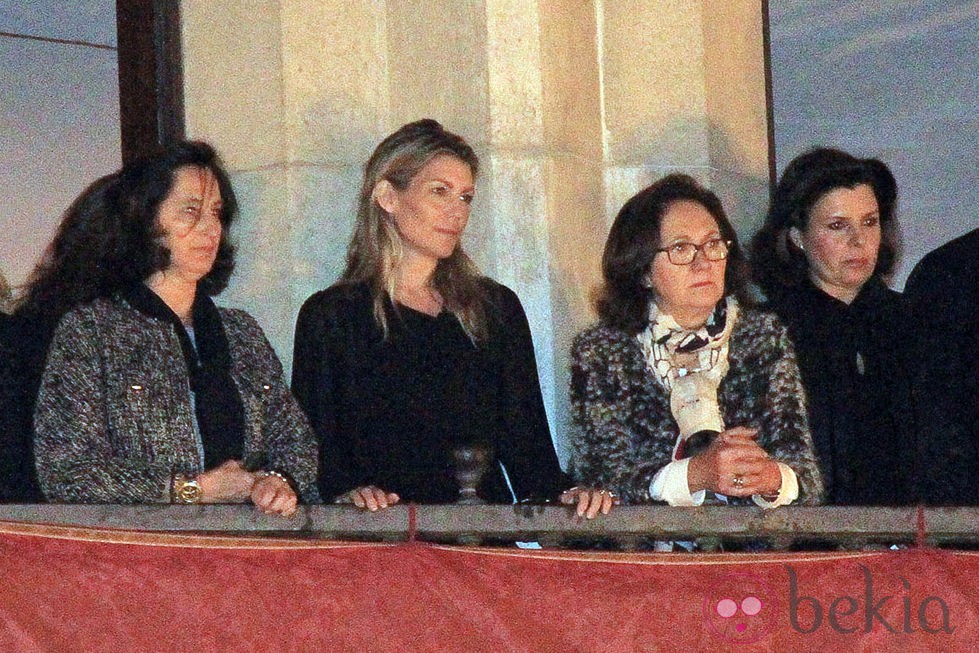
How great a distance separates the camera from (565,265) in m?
4.75

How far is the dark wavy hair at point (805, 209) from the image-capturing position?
4.54 meters

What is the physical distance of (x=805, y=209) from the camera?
14.9 ft

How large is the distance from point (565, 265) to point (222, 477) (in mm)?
1404

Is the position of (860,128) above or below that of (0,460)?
above

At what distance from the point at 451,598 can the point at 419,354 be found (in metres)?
1.03

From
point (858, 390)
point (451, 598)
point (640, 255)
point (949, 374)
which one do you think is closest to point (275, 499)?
point (451, 598)

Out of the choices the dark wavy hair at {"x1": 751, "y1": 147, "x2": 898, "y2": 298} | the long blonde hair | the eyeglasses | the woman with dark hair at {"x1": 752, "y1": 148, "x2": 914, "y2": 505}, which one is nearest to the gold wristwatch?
the long blonde hair

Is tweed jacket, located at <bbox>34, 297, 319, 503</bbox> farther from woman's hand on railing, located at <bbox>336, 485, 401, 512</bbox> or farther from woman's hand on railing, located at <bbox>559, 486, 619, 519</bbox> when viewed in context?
woman's hand on railing, located at <bbox>559, 486, 619, 519</bbox>

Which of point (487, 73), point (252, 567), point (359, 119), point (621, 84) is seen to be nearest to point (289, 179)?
point (359, 119)

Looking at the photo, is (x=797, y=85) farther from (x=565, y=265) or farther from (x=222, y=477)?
(x=222, y=477)

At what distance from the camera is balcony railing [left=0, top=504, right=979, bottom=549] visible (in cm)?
319

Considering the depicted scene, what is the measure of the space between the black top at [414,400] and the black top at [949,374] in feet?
2.85

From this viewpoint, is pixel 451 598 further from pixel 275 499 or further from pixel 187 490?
pixel 187 490

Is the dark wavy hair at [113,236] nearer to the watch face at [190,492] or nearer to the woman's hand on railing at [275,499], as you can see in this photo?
the watch face at [190,492]
